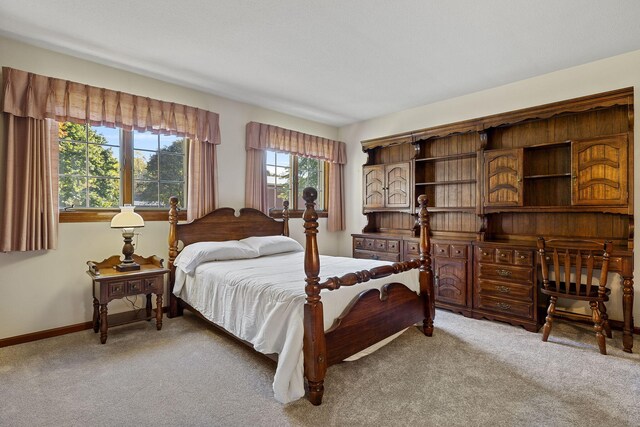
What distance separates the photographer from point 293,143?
16.5 ft

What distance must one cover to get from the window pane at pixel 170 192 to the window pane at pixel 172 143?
407 mm

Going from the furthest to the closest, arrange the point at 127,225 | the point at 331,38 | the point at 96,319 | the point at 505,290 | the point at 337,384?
the point at 505,290, the point at 96,319, the point at 127,225, the point at 331,38, the point at 337,384

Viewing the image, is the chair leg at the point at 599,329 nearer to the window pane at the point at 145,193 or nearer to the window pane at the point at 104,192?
the window pane at the point at 145,193

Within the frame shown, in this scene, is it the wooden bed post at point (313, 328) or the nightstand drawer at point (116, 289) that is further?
the nightstand drawer at point (116, 289)

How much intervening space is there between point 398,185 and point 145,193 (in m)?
3.22

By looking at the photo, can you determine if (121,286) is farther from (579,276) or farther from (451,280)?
(579,276)

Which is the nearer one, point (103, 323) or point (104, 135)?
point (103, 323)

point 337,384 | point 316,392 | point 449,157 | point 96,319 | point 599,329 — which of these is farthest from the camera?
point 449,157

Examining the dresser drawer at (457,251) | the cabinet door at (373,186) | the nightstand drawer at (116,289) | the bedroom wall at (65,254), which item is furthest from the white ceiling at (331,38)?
the nightstand drawer at (116,289)

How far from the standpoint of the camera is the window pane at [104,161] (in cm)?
347

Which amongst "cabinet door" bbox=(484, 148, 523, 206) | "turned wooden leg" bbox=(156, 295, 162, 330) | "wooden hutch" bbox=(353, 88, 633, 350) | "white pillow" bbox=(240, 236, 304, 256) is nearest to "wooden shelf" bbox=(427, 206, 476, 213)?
"wooden hutch" bbox=(353, 88, 633, 350)

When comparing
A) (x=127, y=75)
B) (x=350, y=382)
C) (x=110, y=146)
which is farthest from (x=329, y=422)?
(x=127, y=75)

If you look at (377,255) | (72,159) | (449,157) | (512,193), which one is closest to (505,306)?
(512,193)

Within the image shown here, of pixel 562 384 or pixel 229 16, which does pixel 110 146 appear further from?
pixel 562 384
